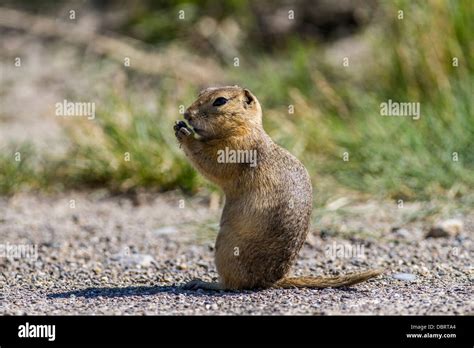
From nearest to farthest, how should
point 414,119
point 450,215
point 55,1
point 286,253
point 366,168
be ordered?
point 286,253, point 450,215, point 366,168, point 414,119, point 55,1

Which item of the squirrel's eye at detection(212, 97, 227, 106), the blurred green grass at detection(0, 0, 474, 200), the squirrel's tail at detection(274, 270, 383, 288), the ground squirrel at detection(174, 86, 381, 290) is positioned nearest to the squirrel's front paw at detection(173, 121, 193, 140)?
the ground squirrel at detection(174, 86, 381, 290)

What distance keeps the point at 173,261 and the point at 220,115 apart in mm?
1784

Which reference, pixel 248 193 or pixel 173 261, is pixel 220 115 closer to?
pixel 248 193

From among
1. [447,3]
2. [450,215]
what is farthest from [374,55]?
[450,215]

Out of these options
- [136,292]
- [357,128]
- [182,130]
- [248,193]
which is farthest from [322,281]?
[357,128]

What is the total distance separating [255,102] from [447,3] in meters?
5.11

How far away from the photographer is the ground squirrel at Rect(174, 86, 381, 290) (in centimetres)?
599

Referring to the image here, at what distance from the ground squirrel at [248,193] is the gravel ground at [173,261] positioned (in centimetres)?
14

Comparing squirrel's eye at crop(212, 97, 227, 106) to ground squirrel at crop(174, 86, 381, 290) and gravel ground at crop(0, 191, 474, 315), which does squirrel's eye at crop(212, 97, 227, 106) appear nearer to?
ground squirrel at crop(174, 86, 381, 290)

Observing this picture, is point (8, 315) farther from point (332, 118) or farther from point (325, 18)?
point (325, 18)

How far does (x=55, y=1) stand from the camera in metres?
14.6

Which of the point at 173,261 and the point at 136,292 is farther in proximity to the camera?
the point at 173,261

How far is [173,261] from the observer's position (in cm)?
752
